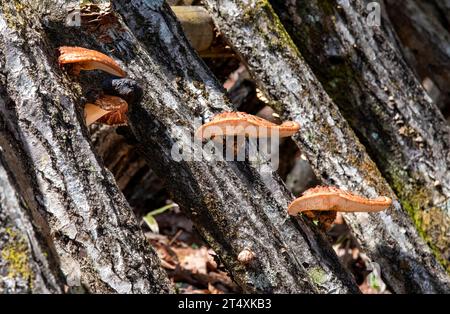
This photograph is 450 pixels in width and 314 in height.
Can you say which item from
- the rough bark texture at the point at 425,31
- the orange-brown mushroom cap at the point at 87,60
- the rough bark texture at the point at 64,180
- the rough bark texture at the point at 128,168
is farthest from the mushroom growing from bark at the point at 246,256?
the rough bark texture at the point at 425,31

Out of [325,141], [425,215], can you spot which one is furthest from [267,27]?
[425,215]

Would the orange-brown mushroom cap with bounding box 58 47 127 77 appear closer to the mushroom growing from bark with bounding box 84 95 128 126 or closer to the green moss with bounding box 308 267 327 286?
the mushroom growing from bark with bounding box 84 95 128 126

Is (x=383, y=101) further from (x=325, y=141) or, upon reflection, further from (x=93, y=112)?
(x=93, y=112)

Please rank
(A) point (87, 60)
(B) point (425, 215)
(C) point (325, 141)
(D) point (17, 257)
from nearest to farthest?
(D) point (17, 257) < (A) point (87, 60) < (C) point (325, 141) < (B) point (425, 215)

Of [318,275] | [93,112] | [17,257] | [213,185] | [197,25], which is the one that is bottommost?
[318,275]

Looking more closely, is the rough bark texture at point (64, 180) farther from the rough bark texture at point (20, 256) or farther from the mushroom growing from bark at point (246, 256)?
the mushroom growing from bark at point (246, 256)

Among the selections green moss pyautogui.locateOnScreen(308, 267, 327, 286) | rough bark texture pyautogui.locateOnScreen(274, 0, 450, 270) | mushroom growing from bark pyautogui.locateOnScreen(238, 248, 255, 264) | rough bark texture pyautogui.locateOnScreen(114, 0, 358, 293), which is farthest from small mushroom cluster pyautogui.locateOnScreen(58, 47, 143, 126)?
rough bark texture pyautogui.locateOnScreen(274, 0, 450, 270)
